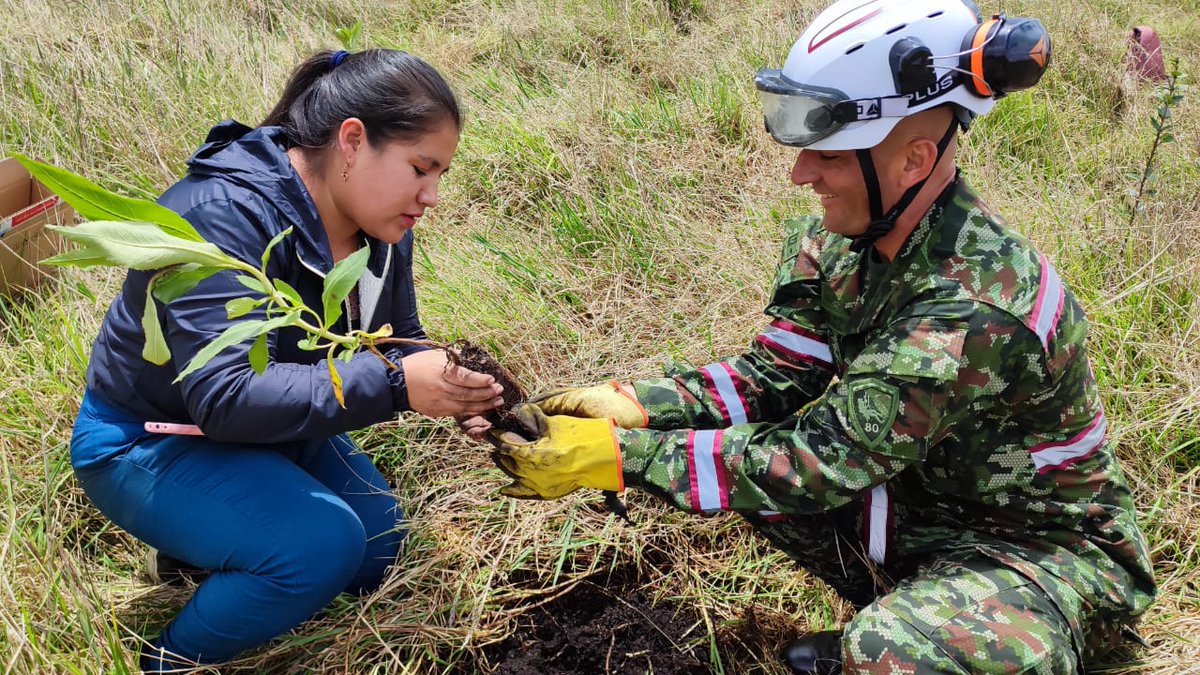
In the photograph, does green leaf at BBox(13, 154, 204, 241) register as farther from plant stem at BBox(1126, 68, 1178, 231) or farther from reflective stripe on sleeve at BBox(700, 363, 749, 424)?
plant stem at BBox(1126, 68, 1178, 231)

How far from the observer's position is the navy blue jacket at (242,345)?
6.13 ft

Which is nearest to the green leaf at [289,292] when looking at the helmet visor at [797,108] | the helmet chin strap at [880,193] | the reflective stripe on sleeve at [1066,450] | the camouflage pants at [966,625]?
the helmet visor at [797,108]

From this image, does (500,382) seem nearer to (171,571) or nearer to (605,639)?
(605,639)

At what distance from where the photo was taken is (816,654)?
2051mm

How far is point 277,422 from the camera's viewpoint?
1.91 metres

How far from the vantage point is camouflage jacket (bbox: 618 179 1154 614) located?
69.3 inches

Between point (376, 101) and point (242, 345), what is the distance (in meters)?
0.60

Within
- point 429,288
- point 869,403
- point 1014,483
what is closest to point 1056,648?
point 1014,483

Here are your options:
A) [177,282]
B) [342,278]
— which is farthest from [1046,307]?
[177,282]

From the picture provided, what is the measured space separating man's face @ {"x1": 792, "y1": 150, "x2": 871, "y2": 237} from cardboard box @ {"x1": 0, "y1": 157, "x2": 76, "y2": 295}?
257cm

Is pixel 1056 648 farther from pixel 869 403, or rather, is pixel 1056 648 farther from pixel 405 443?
pixel 405 443

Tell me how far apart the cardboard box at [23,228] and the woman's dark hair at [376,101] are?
153 centimetres

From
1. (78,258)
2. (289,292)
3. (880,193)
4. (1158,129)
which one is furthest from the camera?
(1158,129)

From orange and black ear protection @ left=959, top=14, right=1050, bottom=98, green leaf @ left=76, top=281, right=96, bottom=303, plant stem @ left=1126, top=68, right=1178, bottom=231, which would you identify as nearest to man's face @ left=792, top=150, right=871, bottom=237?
orange and black ear protection @ left=959, top=14, right=1050, bottom=98
